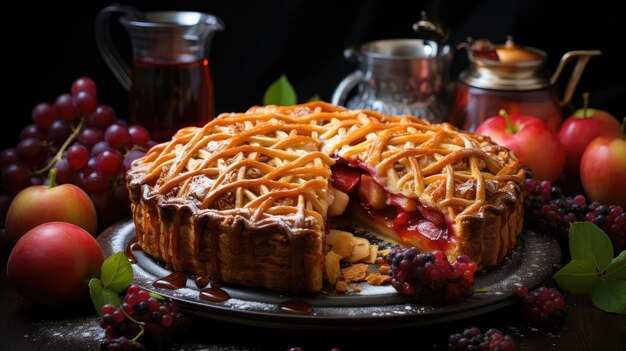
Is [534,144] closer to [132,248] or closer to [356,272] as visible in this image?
[356,272]

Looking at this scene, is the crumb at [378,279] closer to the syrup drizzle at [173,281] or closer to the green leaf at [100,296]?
the syrup drizzle at [173,281]

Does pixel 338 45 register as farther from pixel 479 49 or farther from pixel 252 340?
pixel 252 340

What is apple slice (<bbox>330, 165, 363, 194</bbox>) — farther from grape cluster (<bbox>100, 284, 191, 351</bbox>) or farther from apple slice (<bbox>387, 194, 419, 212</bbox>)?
grape cluster (<bbox>100, 284, 191, 351</bbox>)

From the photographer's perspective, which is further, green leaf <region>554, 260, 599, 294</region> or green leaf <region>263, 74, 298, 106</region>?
green leaf <region>263, 74, 298, 106</region>

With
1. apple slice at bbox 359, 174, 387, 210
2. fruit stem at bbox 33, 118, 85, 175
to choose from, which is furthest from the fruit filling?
fruit stem at bbox 33, 118, 85, 175

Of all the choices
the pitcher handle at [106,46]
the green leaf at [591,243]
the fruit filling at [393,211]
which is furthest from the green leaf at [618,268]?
the pitcher handle at [106,46]
